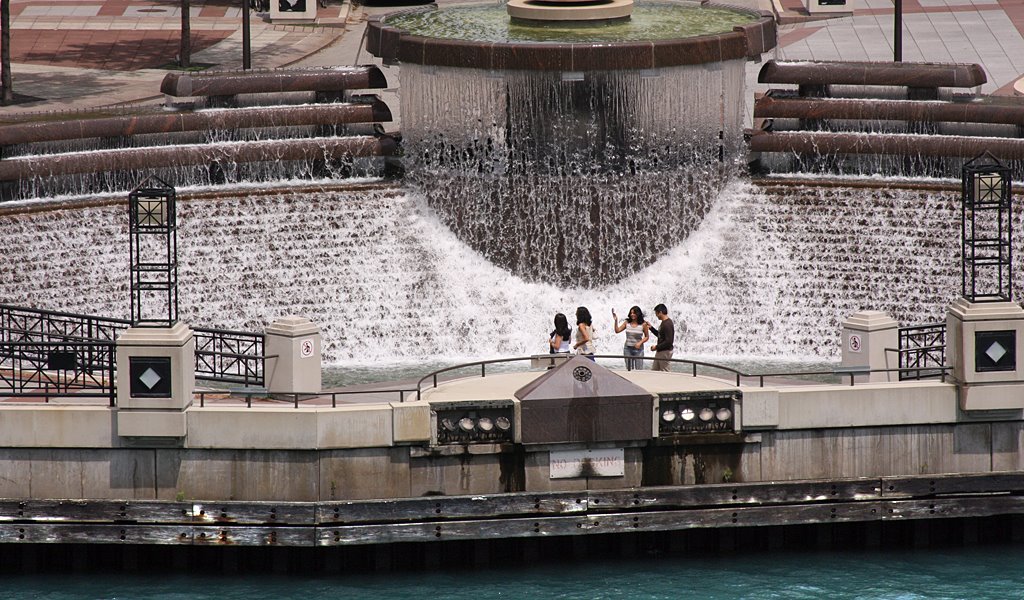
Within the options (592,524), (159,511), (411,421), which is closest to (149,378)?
(159,511)

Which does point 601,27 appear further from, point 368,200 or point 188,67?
point 188,67

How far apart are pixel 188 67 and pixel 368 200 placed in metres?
15.8

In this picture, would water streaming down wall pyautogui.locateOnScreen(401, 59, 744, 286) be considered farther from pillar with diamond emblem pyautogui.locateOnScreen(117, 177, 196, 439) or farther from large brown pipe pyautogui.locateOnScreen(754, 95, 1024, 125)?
pillar with diamond emblem pyautogui.locateOnScreen(117, 177, 196, 439)

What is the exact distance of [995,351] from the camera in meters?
30.2

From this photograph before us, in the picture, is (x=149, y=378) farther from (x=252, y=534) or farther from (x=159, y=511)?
(x=252, y=534)

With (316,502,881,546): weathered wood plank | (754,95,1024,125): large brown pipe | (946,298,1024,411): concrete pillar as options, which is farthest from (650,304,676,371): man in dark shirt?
(754,95,1024,125): large brown pipe

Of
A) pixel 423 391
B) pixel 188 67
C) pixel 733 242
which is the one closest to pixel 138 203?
pixel 423 391

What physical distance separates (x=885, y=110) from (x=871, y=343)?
12.1m

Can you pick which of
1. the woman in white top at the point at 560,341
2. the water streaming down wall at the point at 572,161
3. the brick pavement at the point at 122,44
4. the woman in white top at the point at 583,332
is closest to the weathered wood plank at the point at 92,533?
the woman in white top at the point at 560,341

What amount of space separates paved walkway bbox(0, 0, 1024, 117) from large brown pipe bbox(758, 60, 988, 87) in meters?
8.59

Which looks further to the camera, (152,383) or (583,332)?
(583,332)

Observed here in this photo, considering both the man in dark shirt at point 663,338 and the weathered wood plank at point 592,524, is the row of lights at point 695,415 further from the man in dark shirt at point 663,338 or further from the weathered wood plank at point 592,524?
the man in dark shirt at point 663,338

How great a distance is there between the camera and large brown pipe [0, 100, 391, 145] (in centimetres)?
4119

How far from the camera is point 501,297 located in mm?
41000
